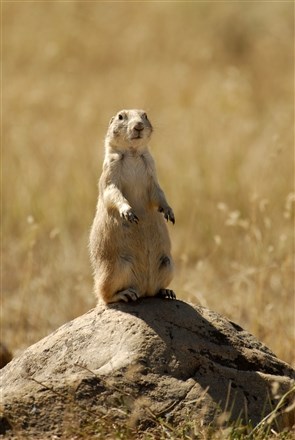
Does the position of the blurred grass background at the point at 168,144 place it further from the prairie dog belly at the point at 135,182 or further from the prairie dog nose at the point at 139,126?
the prairie dog nose at the point at 139,126

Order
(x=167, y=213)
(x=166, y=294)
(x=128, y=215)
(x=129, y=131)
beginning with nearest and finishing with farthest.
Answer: (x=128, y=215)
(x=167, y=213)
(x=129, y=131)
(x=166, y=294)

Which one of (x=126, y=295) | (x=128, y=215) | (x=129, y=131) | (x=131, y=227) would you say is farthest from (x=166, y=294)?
(x=129, y=131)

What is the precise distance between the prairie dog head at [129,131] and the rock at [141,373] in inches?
42.3

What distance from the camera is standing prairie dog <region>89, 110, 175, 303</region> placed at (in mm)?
5992

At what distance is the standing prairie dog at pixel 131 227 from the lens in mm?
5992

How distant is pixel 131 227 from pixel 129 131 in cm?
65

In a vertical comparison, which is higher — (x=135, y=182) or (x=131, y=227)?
(x=135, y=182)

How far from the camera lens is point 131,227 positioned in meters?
6.01

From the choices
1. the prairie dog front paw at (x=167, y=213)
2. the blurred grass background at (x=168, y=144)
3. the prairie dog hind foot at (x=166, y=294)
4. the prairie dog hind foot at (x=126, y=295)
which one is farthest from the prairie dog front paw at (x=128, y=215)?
the blurred grass background at (x=168, y=144)

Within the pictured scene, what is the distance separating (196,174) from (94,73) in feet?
21.2

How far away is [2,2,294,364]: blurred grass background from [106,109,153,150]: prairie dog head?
1824mm

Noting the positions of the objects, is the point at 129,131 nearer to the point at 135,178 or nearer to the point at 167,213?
the point at 135,178

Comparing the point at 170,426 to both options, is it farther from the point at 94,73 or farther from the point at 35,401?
the point at 94,73

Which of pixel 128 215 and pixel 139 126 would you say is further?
pixel 139 126
